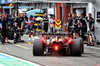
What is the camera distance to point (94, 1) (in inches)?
865

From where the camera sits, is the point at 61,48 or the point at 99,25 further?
the point at 99,25

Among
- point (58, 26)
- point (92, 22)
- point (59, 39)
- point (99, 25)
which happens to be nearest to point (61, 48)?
point (59, 39)

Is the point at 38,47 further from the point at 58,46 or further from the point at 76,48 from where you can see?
the point at 76,48

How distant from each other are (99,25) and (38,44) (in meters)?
8.97

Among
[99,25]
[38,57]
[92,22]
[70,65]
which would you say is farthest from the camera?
[99,25]

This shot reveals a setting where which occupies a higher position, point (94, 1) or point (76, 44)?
point (94, 1)

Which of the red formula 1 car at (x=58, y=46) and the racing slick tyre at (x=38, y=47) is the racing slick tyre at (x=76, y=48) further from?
the racing slick tyre at (x=38, y=47)

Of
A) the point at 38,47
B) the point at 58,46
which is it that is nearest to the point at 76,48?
the point at 58,46

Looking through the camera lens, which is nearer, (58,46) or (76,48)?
(76,48)

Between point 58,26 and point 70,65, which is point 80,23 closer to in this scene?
point 58,26

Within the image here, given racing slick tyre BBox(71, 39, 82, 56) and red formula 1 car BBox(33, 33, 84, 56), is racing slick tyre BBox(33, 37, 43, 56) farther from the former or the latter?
racing slick tyre BBox(71, 39, 82, 56)

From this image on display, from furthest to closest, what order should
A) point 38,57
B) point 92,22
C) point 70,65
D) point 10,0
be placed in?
point 10,0, point 92,22, point 38,57, point 70,65

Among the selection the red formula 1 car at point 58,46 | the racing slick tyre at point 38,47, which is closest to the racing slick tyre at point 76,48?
the red formula 1 car at point 58,46

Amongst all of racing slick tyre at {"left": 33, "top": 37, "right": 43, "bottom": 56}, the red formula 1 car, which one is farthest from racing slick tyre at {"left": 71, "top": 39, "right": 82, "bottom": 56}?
racing slick tyre at {"left": 33, "top": 37, "right": 43, "bottom": 56}
